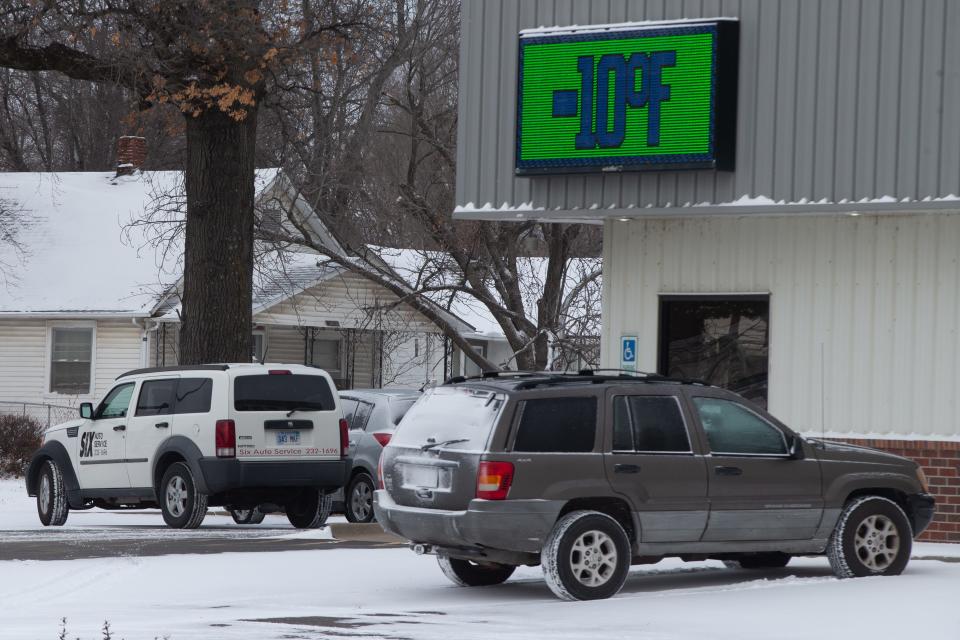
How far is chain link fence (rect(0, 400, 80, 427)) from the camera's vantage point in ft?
120

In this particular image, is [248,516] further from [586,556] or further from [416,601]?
[586,556]

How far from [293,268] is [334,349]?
4.20 meters

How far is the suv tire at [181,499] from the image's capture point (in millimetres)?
18828

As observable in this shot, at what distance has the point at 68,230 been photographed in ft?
128

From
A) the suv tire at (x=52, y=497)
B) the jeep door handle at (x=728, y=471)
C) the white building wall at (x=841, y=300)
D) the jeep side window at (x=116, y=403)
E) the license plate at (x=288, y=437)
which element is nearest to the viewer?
the jeep door handle at (x=728, y=471)

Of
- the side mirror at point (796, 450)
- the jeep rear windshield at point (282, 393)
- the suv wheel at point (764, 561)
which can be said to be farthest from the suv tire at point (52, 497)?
the side mirror at point (796, 450)

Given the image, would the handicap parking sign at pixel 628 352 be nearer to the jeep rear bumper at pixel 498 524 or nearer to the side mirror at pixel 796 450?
the side mirror at pixel 796 450

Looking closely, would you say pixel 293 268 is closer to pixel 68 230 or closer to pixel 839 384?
pixel 68 230

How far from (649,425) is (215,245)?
1126cm

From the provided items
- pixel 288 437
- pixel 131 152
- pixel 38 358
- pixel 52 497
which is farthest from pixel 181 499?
pixel 131 152

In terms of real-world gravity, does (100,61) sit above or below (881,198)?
above

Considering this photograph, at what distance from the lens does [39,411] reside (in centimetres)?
3722

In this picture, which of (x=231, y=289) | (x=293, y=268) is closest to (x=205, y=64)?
(x=231, y=289)

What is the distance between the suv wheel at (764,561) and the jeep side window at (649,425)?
1.71 m
